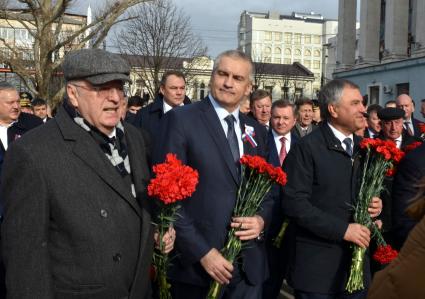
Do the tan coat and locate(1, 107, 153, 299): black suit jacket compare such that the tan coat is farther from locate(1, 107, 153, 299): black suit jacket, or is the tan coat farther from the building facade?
the building facade

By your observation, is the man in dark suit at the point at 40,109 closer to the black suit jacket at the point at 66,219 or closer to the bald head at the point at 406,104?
the bald head at the point at 406,104

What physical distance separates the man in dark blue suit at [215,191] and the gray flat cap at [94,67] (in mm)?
882

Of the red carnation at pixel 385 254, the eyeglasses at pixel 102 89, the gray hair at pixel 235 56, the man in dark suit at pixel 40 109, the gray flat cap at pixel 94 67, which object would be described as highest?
the gray hair at pixel 235 56

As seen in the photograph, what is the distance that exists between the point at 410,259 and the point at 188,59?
93.9ft

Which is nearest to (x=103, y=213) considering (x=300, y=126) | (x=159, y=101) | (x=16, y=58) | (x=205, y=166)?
(x=205, y=166)

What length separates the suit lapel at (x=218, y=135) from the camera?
384 centimetres

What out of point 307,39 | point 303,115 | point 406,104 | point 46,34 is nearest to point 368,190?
point 303,115

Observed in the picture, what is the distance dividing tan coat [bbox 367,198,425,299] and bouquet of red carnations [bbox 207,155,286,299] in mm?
1852

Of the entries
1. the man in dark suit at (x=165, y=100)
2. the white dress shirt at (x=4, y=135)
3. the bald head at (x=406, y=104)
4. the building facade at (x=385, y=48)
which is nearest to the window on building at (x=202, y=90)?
the building facade at (x=385, y=48)

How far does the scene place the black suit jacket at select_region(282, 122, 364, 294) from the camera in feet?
13.9

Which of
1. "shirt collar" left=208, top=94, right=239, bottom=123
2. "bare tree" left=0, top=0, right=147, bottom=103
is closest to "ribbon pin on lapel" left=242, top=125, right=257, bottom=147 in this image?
"shirt collar" left=208, top=94, right=239, bottom=123

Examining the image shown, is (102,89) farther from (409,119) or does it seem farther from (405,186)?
(409,119)

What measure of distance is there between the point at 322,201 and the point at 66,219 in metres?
2.08

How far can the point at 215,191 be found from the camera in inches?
149
